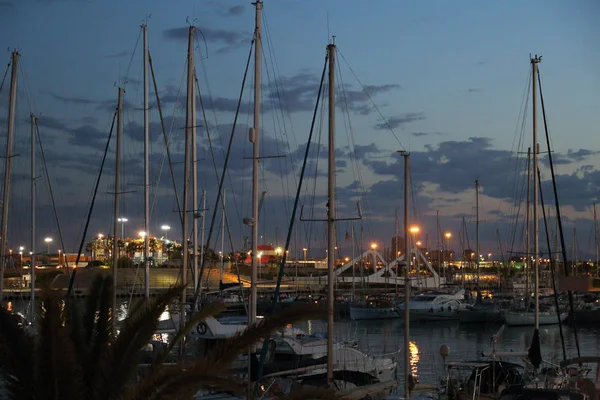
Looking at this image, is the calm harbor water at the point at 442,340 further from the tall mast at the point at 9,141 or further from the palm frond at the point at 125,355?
the palm frond at the point at 125,355

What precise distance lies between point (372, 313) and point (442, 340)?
46.6 ft

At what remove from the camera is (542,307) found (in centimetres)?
6419

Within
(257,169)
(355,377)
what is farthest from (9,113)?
(355,377)

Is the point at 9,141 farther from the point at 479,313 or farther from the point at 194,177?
the point at 479,313

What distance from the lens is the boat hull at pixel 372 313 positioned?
6819 cm

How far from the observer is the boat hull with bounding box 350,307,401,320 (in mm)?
68188

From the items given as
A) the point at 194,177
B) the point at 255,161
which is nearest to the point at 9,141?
the point at 194,177

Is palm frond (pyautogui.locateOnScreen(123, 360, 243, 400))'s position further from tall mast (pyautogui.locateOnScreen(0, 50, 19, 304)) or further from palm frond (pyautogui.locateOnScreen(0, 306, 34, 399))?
tall mast (pyautogui.locateOnScreen(0, 50, 19, 304))

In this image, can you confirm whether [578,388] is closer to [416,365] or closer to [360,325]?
[416,365]

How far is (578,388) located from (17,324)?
537 inches

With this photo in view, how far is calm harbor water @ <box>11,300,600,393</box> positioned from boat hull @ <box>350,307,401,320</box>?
0.50 metres

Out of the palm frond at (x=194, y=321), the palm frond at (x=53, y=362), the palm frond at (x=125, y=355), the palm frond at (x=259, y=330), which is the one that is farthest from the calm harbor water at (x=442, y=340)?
the palm frond at (x=53, y=362)

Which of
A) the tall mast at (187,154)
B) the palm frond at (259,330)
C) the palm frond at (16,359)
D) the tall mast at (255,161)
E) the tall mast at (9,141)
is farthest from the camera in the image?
the tall mast at (9,141)

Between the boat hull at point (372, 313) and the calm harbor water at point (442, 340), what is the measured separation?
1.64 feet
